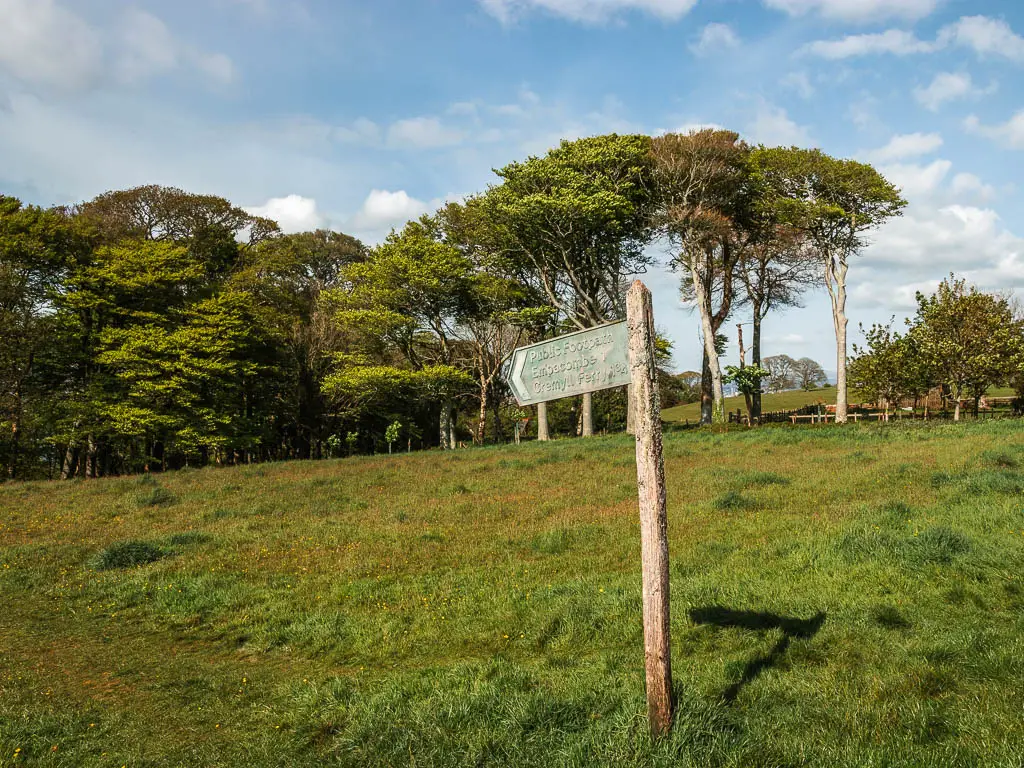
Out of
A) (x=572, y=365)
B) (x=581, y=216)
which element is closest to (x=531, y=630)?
(x=572, y=365)

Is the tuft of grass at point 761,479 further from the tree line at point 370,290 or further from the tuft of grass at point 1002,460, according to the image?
the tree line at point 370,290

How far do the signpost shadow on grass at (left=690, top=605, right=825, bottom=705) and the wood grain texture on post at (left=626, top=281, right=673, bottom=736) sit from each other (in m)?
1.27

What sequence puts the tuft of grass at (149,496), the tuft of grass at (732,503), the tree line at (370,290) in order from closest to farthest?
the tuft of grass at (732,503) < the tuft of grass at (149,496) < the tree line at (370,290)

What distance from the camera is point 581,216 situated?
104 ft

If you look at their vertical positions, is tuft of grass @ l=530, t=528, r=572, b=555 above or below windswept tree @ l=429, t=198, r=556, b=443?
below

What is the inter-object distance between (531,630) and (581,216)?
27.0 metres

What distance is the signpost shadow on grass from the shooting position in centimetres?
599

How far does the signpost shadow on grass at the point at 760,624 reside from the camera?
599 centimetres

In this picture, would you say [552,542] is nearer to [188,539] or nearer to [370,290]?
[188,539]

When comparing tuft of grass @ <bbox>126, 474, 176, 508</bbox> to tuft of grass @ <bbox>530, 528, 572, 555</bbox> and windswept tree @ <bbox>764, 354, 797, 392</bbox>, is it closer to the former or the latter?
tuft of grass @ <bbox>530, 528, 572, 555</bbox>

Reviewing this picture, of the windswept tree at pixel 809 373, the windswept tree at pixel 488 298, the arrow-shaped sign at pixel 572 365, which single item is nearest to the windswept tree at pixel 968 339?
the windswept tree at pixel 488 298

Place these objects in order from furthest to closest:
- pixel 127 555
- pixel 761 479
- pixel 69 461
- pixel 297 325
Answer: pixel 297 325
pixel 69 461
pixel 761 479
pixel 127 555

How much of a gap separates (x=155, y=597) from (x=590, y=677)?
7833 mm

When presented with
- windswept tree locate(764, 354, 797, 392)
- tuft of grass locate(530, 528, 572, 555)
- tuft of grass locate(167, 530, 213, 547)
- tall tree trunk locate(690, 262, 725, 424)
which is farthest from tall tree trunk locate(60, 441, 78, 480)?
windswept tree locate(764, 354, 797, 392)
